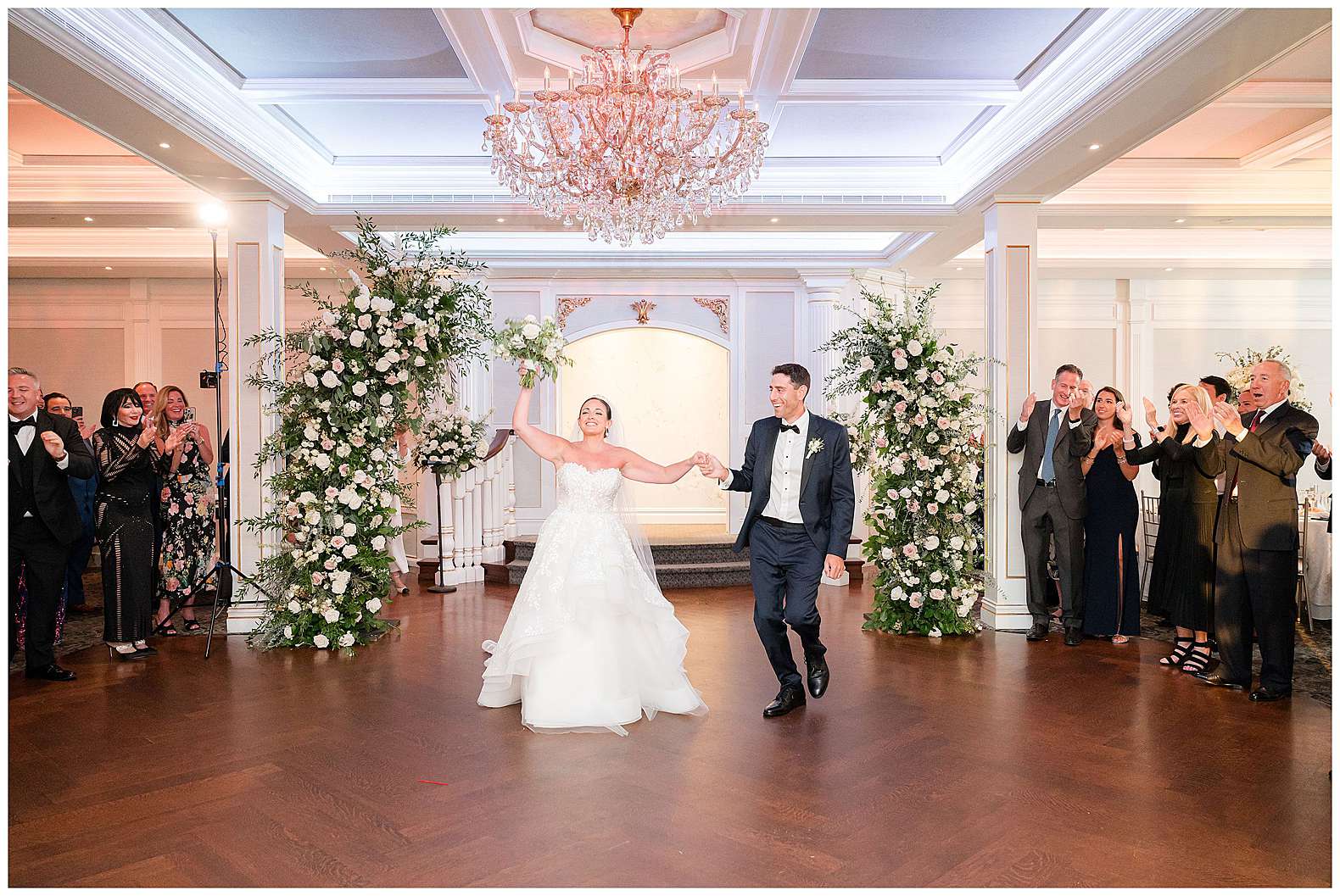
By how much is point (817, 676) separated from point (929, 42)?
141 inches

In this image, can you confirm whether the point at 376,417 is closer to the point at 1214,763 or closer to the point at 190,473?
the point at 190,473

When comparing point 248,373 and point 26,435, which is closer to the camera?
point 26,435

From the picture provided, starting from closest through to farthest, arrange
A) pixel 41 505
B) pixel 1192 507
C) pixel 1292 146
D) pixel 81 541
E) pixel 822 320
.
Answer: pixel 41 505 < pixel 1192 507 < pixel 81 541 < pixel 1292 146 < pixel 822 320

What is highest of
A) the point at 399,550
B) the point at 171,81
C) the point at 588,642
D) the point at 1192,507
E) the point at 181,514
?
the point at 171,81

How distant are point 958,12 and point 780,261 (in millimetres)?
5127

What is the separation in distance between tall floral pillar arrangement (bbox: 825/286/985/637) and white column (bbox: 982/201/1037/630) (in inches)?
8.2

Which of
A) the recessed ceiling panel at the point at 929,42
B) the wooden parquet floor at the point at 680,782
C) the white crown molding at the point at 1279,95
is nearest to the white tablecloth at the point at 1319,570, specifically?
the wooden parquet floor at the point at 680,782

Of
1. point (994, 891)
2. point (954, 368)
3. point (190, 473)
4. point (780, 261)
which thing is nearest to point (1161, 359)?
point (780, 261)

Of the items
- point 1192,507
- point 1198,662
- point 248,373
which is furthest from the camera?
point 248,373

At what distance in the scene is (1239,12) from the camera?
370cm

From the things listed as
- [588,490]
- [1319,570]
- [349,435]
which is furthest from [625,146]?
[1319,570]

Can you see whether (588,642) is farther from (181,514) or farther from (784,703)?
(181,514)

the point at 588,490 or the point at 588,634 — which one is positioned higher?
the point at 588,490

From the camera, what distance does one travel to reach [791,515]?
4.54 metres
